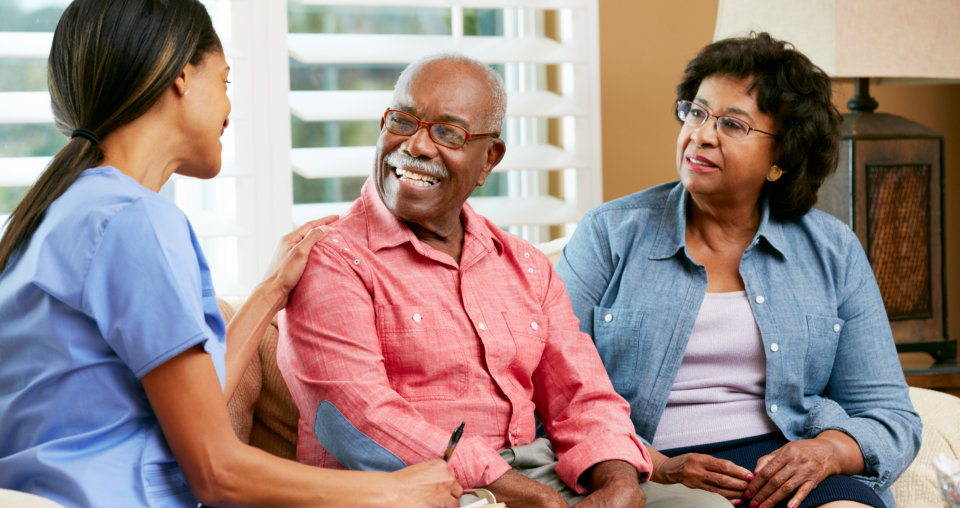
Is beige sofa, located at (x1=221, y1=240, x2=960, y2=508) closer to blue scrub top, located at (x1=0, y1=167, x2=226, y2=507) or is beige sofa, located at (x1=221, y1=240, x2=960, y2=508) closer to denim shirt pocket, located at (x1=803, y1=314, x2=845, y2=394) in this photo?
denim shirt pocket, located at (x1=803, y1=314, x2=845, y2=394)

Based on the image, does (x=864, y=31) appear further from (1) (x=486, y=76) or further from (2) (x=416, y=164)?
(2) (x=416, y=164)

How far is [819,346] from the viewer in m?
1.98

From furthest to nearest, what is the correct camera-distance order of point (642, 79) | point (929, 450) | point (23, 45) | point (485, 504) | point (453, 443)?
point (642, 79), point (23, 45), point (929, 450), point (453, 443), point (485, 504)

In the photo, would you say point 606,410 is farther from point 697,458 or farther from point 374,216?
point 374,216

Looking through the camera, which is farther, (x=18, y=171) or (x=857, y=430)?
(x=18, y=171)

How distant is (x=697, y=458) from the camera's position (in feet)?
5.91

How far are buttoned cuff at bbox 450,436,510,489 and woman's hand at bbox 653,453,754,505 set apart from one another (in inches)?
16.0

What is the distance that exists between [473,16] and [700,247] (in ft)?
3.67

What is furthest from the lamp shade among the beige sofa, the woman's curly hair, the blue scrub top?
the blue scrub top

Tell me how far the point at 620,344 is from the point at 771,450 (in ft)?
1.16

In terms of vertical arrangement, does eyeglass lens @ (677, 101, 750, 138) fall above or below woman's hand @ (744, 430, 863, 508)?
above

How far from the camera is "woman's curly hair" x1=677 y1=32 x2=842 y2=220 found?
6.72 ft

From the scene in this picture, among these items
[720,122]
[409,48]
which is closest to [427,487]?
[720,122]

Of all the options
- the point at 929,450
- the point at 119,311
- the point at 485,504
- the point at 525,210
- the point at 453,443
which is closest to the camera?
the point at 119,311
